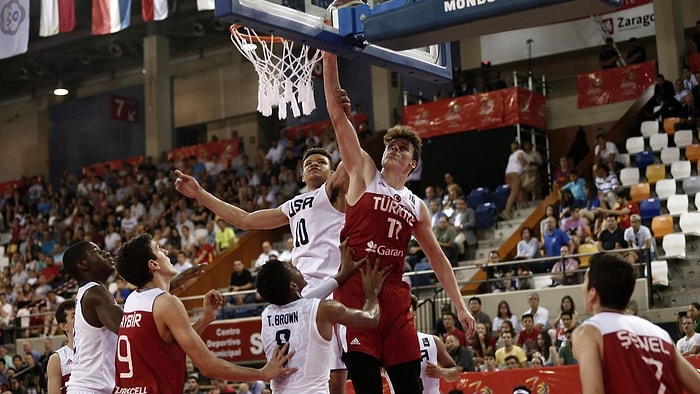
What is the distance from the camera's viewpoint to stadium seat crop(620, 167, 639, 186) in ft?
63.7

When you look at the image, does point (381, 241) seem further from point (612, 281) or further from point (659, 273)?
point (659, 273)

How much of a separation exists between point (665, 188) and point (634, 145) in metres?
1.93

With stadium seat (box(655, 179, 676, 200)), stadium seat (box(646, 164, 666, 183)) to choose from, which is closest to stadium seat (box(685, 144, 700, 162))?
stadium seat (box(646, 164, 666, 183))

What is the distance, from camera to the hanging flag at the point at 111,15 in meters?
20.4

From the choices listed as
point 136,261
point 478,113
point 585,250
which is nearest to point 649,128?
point 478,113

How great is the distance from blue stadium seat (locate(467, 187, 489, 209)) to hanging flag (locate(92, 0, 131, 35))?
774 centimetres

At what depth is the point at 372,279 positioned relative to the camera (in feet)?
21.4

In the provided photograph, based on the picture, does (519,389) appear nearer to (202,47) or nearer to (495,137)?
(495,137)

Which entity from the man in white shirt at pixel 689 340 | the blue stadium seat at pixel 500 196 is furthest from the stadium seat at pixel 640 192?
the man in white shirt at pixel 689 340

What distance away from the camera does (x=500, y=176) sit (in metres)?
22.9

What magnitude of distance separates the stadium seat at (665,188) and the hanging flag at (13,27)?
12.2 m

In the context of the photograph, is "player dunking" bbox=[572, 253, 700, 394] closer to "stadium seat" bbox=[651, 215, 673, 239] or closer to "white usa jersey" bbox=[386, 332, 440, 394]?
"white usa jersey" bbox=[386, 332, 440, 394]

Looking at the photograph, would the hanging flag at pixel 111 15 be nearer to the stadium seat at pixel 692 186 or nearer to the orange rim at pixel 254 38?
the stadium seat at pixel 692 186

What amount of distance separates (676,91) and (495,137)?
12.8ft
